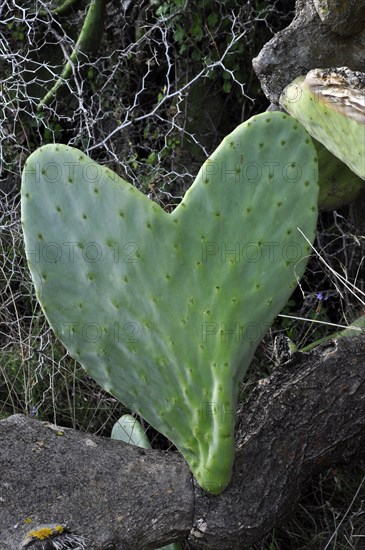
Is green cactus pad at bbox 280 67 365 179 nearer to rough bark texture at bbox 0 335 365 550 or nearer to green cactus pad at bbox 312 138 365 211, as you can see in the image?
green cactus pad at bbox 312 138 365 211

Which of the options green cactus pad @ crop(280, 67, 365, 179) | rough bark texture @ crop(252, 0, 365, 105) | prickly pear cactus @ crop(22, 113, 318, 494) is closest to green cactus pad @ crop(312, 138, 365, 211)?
rough bark texture @ crop(252, 0, 365, 105)

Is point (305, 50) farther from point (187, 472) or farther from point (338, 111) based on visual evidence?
point (187, 472)

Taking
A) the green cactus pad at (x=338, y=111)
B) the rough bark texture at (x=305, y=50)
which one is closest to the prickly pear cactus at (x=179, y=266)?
the green cactus pad at (x=338, y=111)

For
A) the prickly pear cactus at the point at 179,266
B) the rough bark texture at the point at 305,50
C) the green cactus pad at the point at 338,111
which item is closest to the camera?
the green cactus pad at the point at 338,111

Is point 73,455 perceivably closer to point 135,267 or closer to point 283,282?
point 135,267

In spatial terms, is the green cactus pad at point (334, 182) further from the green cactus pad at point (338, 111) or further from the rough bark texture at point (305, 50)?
the green cactus pad at point (338, 111)
